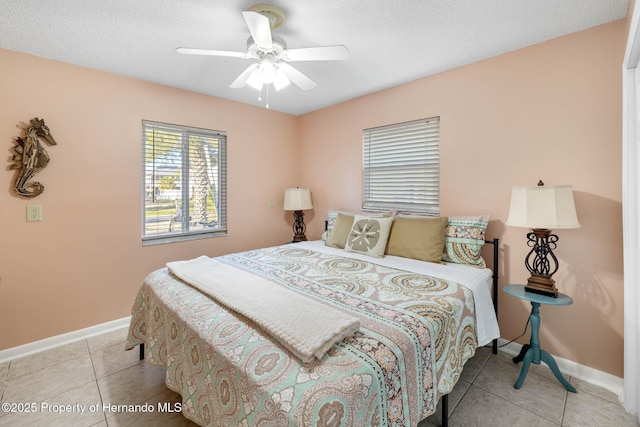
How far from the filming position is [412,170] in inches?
115

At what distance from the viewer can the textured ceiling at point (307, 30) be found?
1.67 meters

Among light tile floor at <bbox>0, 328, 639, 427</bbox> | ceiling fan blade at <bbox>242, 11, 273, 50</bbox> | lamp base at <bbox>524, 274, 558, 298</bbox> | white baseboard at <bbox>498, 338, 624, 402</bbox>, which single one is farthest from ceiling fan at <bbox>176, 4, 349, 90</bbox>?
white baseboard at <bbox>498, 338, 624, 402</bbox>

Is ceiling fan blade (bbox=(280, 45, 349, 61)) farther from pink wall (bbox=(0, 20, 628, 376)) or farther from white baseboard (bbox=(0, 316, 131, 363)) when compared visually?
white baseboard (bbox=(0, 316, 131, 363))

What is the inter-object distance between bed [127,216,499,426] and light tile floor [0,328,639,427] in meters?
0.30

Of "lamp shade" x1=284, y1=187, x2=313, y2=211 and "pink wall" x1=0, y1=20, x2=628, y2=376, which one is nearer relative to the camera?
"pink wall" x1=0, y1=20, x2=628, y2=376

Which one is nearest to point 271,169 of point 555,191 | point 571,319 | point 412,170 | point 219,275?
point 412,170

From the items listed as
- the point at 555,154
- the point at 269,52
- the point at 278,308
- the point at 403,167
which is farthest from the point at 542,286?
the point at 269,52

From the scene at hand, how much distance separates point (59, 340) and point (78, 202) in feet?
3.85

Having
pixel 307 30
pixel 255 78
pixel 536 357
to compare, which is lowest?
pixel 536 357

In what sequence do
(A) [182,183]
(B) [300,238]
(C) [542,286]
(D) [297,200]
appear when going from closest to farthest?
(C) [542,286]
(A) [182,183]
(D) [297,200]
(B) [300,238]

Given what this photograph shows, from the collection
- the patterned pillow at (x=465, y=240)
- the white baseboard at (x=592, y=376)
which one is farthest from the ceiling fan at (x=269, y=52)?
the white baseboard at (x=592, y=376)

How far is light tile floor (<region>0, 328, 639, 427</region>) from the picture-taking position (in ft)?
5.29

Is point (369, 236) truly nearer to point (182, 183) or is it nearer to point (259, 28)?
point (259, 28)

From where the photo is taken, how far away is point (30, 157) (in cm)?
217
